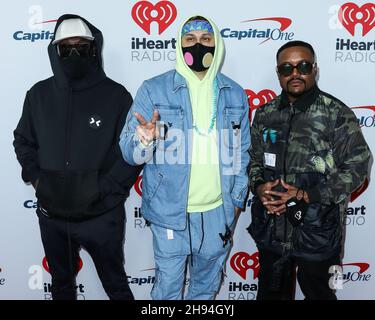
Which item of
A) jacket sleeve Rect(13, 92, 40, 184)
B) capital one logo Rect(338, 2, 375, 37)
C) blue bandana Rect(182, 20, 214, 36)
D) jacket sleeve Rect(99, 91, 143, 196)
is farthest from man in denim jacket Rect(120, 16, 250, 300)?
capital one logo Rect(338, 2, 375, 37)

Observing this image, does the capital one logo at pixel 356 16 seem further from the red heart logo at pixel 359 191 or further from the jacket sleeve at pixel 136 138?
the jacket sleeve at pixel 136 138

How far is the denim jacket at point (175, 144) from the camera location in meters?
2.00

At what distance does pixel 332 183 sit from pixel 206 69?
85cm

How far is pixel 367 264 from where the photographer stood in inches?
110

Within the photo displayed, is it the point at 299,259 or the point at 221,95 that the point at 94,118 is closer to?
the point at 221,95

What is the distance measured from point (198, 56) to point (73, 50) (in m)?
0.65

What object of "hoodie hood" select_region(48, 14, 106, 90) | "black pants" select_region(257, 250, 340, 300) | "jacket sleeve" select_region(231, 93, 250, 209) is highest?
"hoodie hood" select_region(48, 14, 106, 90)

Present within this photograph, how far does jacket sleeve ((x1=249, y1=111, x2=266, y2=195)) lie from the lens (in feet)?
7.08

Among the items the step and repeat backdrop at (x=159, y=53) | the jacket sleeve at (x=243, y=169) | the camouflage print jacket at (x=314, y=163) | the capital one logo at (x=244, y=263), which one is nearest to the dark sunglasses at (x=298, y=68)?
the camouflage print jacket at (x=314, y=163)

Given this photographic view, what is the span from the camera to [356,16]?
8.07ft

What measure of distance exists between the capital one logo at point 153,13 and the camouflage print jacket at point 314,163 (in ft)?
2.81

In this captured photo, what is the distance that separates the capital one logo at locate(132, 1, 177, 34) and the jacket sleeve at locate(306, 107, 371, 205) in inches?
45.8

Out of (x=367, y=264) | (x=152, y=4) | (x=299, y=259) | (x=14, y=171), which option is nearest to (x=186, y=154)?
(x=299, y=259)

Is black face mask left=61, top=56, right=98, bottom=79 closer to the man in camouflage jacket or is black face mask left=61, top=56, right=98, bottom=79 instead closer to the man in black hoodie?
the man in black hoodie
